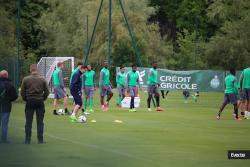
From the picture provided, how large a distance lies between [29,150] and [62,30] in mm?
68359

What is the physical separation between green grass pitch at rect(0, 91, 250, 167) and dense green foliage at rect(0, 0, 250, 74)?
110 ft

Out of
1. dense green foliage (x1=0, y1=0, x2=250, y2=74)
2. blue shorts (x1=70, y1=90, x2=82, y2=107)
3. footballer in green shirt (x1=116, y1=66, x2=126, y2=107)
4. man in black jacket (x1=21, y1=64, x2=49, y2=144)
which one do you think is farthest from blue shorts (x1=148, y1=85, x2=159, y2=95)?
dense green foliage (x1=0, y1=0, x2=250, y2=74)

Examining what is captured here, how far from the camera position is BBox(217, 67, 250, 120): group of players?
99.2 ft

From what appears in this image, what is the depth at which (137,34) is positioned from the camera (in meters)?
77.2

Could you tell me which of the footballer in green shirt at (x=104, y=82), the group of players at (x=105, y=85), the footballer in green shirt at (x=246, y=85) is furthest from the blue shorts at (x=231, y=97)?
the footballer in green shirt at (x=104, y=82)

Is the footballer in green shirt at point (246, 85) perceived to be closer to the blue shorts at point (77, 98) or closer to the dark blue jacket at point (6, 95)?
the blue shorts at point (77, 98)

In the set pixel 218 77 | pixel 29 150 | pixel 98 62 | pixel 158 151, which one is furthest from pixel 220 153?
pixel 98 62

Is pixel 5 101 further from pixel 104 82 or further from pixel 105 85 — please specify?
pixel 104 82

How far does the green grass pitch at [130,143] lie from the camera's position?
16.6 meters

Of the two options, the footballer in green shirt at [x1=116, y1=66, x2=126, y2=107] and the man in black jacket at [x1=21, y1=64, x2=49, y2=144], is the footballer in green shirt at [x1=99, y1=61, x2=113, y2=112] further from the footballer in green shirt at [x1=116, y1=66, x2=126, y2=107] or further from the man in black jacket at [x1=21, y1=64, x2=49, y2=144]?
the man in black jacket at [x1=21, y1=64, x2=49, y2=144]

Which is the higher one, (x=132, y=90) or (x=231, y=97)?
(x=132, y=90)

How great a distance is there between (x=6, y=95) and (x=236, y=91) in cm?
1208

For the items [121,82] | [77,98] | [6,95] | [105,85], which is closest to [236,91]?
[77,98]

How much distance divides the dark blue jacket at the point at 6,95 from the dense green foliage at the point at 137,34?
3869 cm
